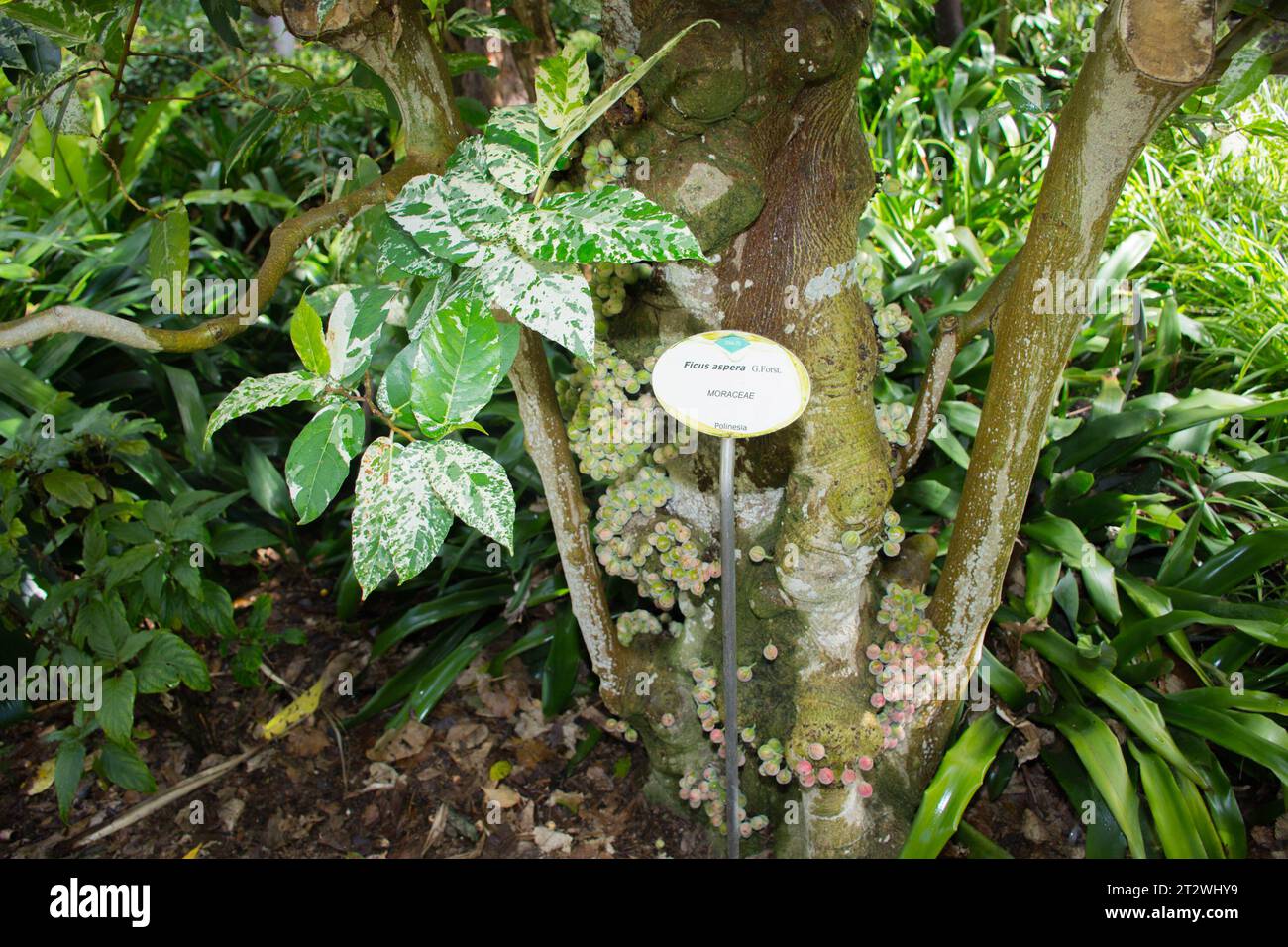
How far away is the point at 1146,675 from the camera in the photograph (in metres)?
1.97

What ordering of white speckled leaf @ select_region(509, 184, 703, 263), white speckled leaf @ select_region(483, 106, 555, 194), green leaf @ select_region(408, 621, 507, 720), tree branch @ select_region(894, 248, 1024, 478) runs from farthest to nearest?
green leaf @ select_region(408, 621, 507, 720) < tree branch @ select_region(894, 248, 1024, 478) < white speckled leaf @ select_region(483, 106, 555, 194) < white speckled leaf @ select_region(509, 184, 703, 263)

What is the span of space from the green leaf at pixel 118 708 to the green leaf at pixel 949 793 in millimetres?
1495

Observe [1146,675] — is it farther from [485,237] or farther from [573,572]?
[485,237]

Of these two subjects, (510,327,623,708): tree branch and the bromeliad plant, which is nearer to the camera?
the bromeliad plant

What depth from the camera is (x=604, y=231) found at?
1006 mm

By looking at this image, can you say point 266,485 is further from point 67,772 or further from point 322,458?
point 322,458

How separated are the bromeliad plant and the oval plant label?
218 mm

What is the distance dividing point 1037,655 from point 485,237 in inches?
64.4

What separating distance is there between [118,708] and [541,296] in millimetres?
1360

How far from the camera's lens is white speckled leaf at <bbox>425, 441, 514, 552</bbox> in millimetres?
1049

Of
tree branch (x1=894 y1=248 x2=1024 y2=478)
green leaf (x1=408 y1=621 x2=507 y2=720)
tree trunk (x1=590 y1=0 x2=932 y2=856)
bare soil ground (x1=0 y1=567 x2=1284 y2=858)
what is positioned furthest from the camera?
green leaf (x1=408 y1=621 x2=507 y2=720)

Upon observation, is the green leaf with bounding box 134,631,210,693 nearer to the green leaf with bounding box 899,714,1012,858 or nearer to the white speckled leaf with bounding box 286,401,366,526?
the white speckled leaf with bounding box 286,401,366,526

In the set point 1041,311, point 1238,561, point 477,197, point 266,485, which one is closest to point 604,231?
point 477,197

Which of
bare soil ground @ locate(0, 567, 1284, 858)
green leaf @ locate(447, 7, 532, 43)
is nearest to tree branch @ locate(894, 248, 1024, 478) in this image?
bare soil ground @ locate(0, 567, 1284, 858)
